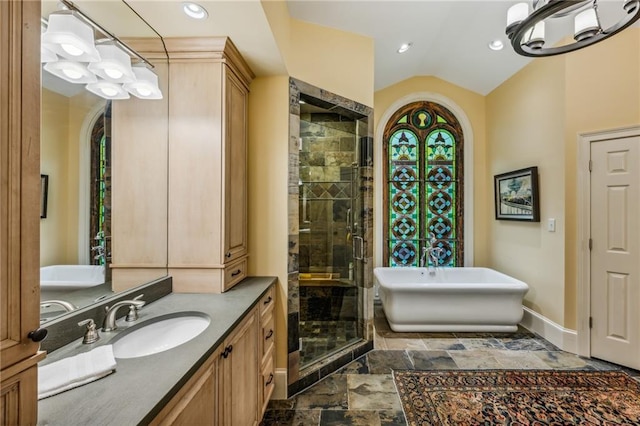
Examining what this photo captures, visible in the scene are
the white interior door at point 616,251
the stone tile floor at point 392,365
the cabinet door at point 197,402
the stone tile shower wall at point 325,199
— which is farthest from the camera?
the stone tile shower wall at point 325,199

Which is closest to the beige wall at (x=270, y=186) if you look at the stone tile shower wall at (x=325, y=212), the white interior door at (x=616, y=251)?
the stone tile shower wall at (x=325, y=212)

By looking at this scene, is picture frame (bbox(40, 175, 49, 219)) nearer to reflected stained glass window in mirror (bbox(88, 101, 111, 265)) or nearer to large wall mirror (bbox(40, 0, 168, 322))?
large wall mirror (bbox(40, 0, 168, 322))

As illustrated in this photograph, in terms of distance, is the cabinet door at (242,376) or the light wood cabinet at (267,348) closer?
the cabinet door at (242,376)

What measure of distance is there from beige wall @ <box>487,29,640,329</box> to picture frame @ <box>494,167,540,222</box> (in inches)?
2.9

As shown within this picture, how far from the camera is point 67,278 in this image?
1.21 metres

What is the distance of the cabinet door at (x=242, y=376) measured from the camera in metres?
1.27

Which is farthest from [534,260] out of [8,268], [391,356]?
[8,268]

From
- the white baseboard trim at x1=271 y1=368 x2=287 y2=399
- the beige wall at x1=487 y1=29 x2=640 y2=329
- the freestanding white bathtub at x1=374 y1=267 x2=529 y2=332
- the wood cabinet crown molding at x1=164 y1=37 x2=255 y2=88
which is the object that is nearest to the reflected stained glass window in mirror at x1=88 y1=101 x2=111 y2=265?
the wood cabinet crown molding at x1=164 y1=37 x2=255 y2=88

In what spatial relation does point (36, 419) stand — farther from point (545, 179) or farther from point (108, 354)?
point (545, 179)

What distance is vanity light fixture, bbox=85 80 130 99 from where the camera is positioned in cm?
133

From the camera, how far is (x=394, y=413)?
1960mm

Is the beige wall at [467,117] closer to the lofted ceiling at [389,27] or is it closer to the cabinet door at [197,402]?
the lofted ceiling at [389,27]

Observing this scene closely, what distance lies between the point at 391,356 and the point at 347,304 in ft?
2.08

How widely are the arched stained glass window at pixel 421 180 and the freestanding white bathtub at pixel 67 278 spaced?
138 inches
